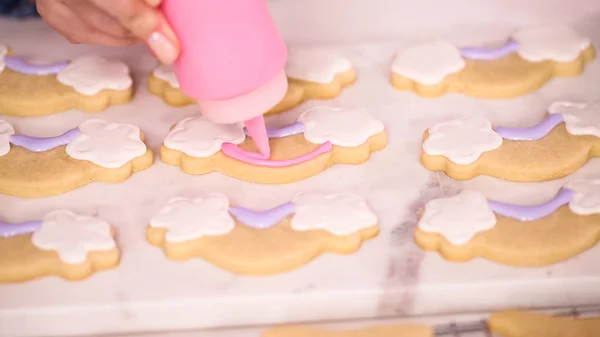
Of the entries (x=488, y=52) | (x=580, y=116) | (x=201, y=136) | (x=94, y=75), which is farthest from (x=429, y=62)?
(x=94, y=75)

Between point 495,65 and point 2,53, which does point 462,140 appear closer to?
point 495,65

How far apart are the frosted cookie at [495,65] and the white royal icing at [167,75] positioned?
25 centimetres

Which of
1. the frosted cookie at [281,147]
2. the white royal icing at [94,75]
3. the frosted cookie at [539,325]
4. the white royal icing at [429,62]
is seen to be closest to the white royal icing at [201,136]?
the frosted cookie at [281,147]

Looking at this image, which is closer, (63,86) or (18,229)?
(18,229)

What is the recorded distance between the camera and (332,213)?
66 centimetres

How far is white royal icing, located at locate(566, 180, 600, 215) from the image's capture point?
2.16ft

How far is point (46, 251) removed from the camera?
64 centimetres

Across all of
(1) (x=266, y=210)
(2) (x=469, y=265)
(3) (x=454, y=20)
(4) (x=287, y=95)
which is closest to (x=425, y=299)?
(2) (x=469, y=265)

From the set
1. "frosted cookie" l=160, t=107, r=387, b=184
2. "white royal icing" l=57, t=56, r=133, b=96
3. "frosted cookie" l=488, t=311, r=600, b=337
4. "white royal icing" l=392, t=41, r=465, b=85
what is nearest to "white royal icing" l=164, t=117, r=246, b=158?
"frosted cookie" l=160, t=107, r=387, b=184

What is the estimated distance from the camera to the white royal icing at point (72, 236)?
0.63 metres

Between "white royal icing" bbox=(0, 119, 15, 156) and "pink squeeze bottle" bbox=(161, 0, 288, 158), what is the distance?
222mm

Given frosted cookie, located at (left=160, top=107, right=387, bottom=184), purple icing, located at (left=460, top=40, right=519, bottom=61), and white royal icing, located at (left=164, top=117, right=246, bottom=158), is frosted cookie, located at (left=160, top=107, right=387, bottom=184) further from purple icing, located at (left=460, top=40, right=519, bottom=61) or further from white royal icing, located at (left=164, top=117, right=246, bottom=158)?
purple icing, located at (left=460, top=40, right=519, bottom=61)

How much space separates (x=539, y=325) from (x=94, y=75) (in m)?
Answer: 0.55

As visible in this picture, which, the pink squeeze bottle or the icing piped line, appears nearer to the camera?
the pink squeeze bottle
